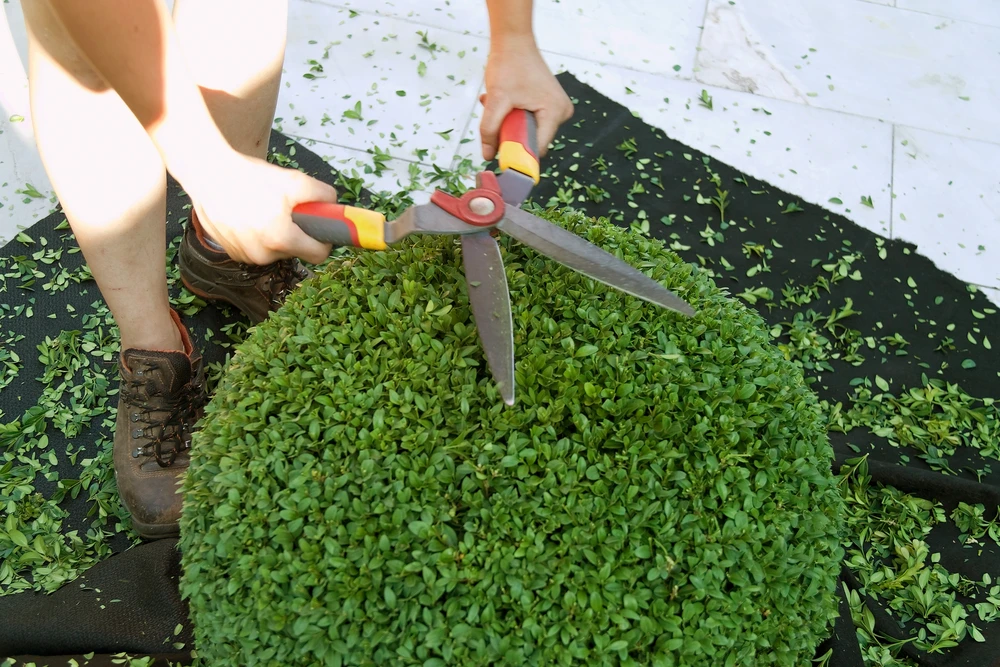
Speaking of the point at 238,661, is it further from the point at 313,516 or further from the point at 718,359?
the point at 718,359

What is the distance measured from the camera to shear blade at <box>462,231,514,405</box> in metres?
1.25

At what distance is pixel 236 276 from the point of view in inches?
80.8

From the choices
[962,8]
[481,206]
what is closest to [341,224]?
[481,206]

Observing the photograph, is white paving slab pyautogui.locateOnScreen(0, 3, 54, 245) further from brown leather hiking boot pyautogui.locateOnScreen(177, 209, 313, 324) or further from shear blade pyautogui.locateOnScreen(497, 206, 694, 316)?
shear blade pyautogui.locateOnScreen(497, 206, 694, 316)

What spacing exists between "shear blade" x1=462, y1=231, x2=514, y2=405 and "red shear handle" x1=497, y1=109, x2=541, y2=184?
19cm

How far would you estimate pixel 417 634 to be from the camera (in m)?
1.12

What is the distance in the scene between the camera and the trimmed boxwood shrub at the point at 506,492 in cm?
112

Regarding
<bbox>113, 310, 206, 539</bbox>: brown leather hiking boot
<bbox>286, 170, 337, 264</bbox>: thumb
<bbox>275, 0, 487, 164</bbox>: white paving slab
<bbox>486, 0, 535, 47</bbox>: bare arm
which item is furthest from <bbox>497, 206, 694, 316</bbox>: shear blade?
<bbox>275, 0, 487, 164</bbox>: white paving slab

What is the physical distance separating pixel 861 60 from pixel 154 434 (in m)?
3.20

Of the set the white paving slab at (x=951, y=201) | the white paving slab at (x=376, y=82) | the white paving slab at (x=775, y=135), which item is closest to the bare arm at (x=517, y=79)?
the white paving slab at (x=376, y=82)

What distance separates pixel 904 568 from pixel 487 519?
1.39m

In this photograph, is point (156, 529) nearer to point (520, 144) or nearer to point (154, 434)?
point (154, 434)

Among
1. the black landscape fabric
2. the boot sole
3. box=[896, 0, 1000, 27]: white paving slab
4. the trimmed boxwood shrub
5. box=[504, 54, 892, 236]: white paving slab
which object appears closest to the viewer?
the trimmed boxwood shrub

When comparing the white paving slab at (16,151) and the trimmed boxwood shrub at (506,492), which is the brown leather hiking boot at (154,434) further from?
the white paving slab at (16,151)
